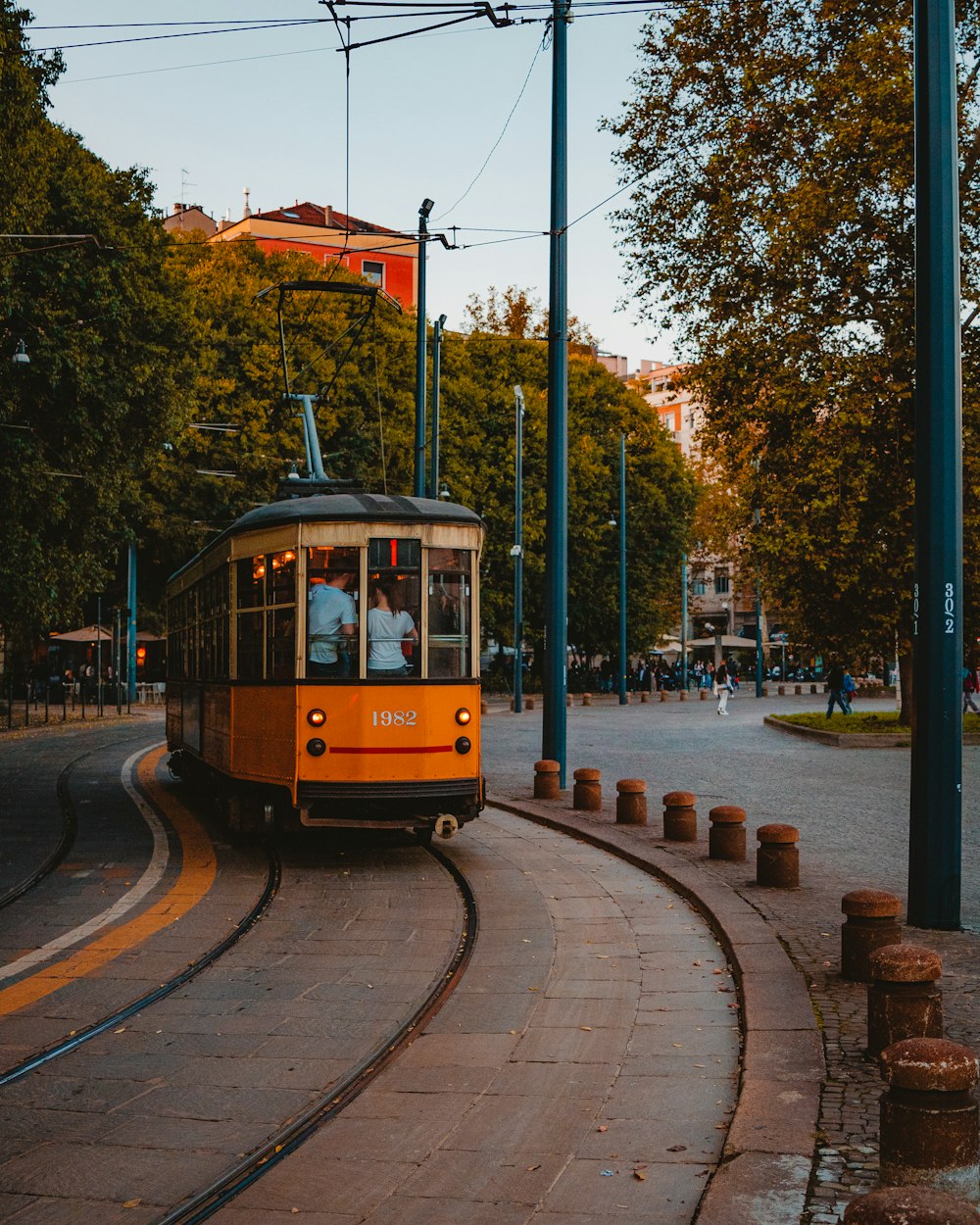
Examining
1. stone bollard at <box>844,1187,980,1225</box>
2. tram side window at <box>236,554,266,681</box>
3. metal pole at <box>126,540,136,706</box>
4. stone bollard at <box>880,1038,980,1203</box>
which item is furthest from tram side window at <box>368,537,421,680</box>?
metal pole at <box>126,540,136,706</box>

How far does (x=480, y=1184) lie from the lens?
4.44m

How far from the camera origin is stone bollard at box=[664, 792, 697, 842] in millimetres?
12055

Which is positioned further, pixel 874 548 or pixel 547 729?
pixel 874 548

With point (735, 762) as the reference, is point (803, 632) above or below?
above

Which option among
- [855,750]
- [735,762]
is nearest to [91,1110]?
[735,762]

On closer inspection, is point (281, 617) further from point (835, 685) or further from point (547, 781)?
point (835, 685)

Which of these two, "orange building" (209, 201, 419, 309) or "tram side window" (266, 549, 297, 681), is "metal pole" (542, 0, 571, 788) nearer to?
"tram side window" (266, 549, 297, 681)

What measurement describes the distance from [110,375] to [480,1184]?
25.1m

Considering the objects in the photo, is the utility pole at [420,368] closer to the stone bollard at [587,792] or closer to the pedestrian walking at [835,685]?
the pedestrian walking at [835,685]

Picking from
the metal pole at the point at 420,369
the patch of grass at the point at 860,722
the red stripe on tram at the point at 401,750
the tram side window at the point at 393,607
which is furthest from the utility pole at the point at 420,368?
the red stripe on tram at the point at 401,750

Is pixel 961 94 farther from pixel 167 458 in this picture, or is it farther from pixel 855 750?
pixel 167 458

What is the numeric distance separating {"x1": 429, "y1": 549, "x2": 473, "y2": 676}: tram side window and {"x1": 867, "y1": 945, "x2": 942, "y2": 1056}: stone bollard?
606 centimetres

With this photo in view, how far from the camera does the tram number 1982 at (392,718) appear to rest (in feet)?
35.7

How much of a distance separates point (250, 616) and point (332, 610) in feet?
3.87
